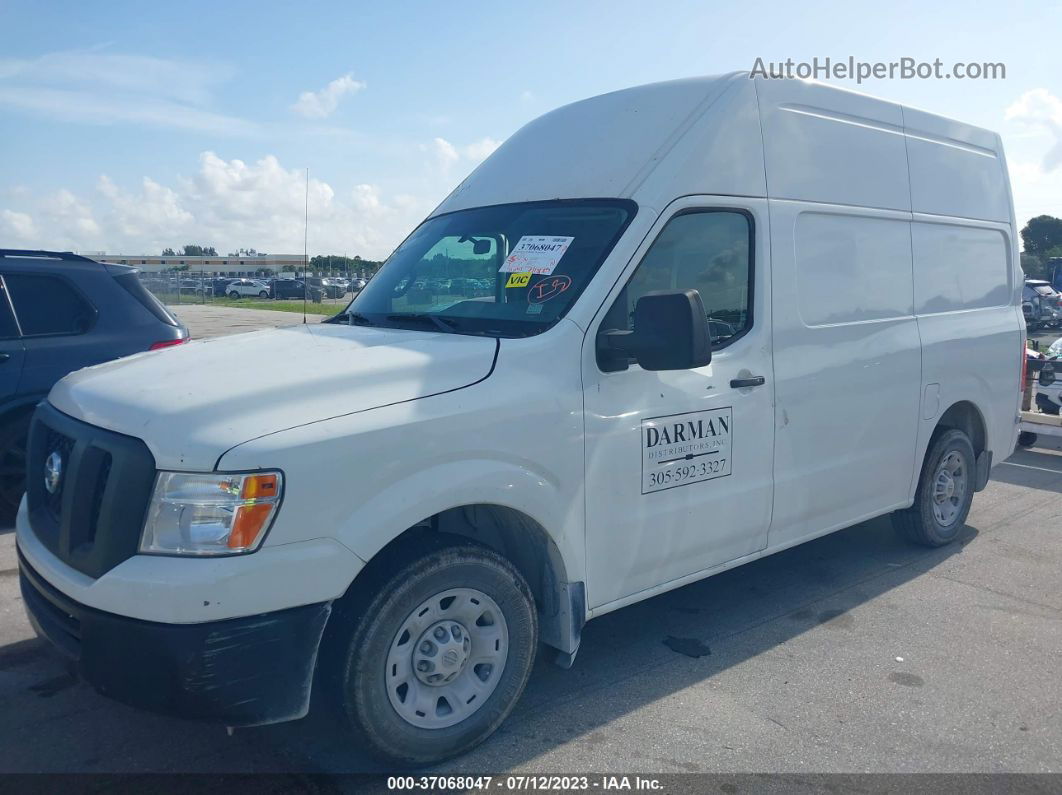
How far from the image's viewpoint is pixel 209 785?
321 cm

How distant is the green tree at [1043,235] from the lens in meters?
60.0

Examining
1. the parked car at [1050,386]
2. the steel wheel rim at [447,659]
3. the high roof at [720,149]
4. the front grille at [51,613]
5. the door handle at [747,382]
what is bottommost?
the steel wheel rim at [447,659]

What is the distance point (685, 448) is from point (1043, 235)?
221ft

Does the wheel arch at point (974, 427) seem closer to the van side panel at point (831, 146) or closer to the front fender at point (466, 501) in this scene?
the van side panel at point (831, 146)

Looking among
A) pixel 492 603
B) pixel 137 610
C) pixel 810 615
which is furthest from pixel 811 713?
pixel 137 610

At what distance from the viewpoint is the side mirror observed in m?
3.38

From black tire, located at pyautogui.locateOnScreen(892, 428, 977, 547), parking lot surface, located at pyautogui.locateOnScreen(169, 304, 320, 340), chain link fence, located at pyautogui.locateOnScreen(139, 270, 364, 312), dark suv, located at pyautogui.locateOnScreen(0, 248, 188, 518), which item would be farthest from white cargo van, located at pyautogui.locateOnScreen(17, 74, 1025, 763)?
chain link fence, located at pyautogui.locateOnScreen(139, 270, 364, 312)

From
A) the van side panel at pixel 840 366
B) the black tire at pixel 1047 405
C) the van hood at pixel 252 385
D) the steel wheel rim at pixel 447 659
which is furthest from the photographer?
the black tire at pixel 1047 405

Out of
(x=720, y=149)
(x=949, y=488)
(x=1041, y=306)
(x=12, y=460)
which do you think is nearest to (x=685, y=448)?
(x=720, y=149)

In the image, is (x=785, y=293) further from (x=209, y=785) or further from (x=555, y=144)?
(x=209, y=785)

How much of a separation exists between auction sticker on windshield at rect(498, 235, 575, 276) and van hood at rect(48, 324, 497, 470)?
0.45 metres

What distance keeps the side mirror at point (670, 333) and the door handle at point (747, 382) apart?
2.29ft

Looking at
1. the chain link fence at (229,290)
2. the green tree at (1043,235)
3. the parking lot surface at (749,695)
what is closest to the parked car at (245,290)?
the chain link fence at (229,290)

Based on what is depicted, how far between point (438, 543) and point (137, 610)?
1001mm
